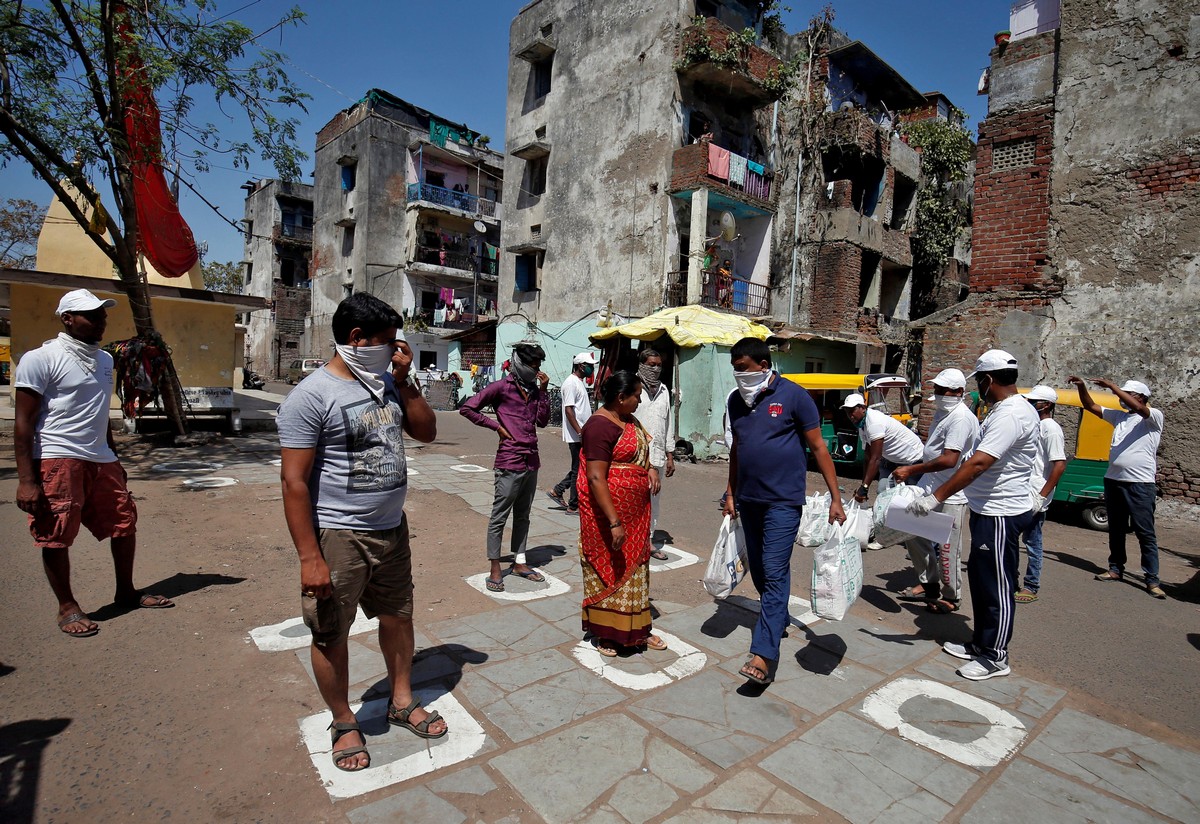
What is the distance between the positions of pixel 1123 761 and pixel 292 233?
144 feet

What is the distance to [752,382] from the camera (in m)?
3.62

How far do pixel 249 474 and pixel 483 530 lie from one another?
4154mm

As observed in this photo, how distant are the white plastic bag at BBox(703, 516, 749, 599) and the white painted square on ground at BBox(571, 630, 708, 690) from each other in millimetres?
388

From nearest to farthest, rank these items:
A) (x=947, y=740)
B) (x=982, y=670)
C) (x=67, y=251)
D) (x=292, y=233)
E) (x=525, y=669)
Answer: (x=947, y=740)
(x=525, y=669)
(x=982, y=670)
(x=67, y=251)
(x=292, y=233)

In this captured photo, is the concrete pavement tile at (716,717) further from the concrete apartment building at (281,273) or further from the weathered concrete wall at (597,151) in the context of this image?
the concrete apartment building at (281,273)

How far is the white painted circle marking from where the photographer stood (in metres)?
2.83

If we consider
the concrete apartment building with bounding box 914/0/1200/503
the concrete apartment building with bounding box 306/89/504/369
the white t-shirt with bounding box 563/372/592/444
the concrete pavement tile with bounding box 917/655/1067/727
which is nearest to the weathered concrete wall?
the concrete apartment building with bounding box 306/89/504/369

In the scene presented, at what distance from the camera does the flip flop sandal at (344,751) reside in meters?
2.51

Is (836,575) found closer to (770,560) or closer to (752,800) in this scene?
(770,560)

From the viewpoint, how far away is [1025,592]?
513cm

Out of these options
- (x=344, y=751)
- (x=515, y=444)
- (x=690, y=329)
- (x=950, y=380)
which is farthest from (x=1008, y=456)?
(x=690, y=329)

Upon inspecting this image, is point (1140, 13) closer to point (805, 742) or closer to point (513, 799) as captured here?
point (805, 742)

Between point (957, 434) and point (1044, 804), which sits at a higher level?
point (957, 434)

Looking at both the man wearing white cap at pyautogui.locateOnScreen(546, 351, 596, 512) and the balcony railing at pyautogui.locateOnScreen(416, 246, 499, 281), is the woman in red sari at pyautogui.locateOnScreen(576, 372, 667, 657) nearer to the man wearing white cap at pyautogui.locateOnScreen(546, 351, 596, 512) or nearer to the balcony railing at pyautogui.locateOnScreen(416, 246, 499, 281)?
the man wearing white cap at pyautogui.locateOnScreen(546, 351, 596, 512)
